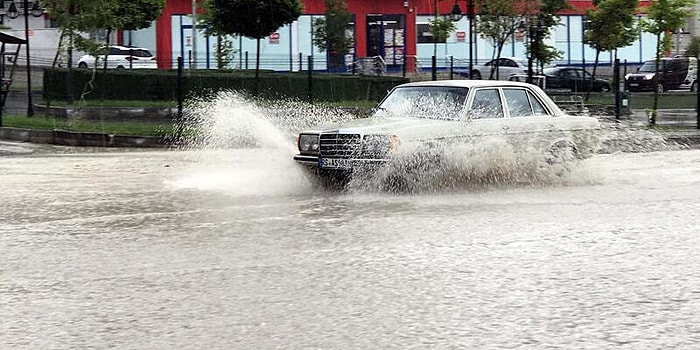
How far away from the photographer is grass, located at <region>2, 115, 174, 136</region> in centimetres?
2130

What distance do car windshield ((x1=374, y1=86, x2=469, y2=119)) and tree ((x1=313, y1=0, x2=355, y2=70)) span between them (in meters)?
30.9

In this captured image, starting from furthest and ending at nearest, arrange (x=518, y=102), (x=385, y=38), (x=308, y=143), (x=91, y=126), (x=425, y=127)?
(x=385, y=38) → (x=91, y=126) → (x=518, y=102) → (x=308, y=143) → (x=425, y=127)

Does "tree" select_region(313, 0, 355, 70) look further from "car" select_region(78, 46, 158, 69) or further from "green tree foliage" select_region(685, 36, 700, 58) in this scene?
"green tree foliage" select_region(685, 36, 700, 58)

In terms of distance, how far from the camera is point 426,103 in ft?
40.9

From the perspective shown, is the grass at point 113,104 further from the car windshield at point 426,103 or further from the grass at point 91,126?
the car windshield at point 426,103

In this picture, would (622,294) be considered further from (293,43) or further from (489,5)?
(293,43)

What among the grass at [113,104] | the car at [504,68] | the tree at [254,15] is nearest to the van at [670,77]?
the car at [504,68]

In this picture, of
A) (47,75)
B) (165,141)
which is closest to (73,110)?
(47,75)

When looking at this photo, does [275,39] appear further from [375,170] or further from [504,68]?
[375,170]

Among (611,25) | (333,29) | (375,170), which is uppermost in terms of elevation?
(333,29)

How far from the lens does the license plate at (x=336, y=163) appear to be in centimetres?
1127

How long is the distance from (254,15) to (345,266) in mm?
20477

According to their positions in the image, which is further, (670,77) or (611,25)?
(670,77)

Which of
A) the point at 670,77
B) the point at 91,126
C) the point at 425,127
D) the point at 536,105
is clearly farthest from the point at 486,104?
the point at 670,77
